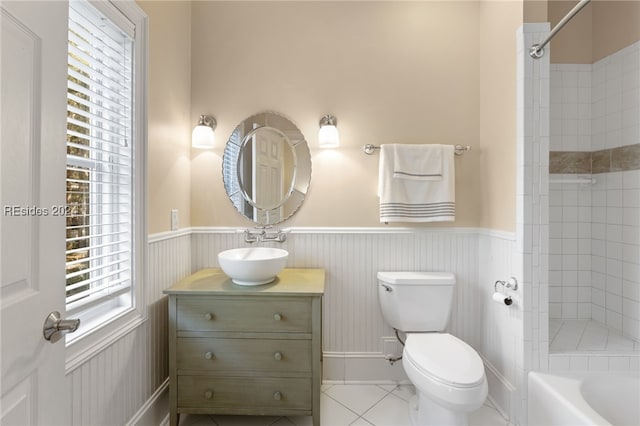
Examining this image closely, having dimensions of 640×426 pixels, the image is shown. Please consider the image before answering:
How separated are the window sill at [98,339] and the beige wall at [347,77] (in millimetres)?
1261

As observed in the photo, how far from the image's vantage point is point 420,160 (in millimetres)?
2072

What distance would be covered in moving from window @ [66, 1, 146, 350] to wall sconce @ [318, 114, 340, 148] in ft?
3.33

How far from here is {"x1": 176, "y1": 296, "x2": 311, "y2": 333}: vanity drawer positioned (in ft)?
5.39

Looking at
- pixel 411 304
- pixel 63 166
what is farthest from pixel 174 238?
pixel 411 304

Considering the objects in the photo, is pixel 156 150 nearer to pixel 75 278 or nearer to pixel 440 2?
pixel 75 278

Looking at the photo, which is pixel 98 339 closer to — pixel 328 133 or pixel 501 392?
pixel 328 133

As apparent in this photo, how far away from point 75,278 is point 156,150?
0.75m

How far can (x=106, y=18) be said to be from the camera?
52.3 inches

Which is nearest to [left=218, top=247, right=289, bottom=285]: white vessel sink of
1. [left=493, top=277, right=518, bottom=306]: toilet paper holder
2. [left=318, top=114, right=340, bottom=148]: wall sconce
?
[left=318, top=114, right=340, bottom=148]: wall sconce

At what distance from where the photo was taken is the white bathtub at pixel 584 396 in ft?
4.78

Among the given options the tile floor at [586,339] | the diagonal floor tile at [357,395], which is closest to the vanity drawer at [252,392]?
the diagonal floor tile at [357,395]

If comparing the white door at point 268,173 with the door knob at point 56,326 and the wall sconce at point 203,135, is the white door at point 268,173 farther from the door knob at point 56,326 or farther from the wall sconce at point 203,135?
the door knob at point 56,326

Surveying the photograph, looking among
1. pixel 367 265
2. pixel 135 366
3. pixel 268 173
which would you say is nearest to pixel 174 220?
pixel 268 173

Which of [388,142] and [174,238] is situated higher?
[388,142]
